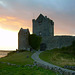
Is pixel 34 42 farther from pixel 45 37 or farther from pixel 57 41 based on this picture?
pixel 57 41

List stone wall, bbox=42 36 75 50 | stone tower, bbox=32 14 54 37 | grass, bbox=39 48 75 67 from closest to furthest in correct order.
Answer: grass, bbox=39 48 75 67, stone wall, bbox=42 36 75 50, stone tower, bbox=32 14 54 37

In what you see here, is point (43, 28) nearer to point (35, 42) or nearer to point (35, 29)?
point (35, 29)

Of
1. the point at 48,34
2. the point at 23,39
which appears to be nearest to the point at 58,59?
the point at 23,39

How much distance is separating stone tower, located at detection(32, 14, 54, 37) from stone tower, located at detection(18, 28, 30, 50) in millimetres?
10622

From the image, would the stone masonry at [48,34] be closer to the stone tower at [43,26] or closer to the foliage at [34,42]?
the stone tower at [43,26]

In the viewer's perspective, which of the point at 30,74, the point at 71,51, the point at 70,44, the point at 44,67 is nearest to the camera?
the point at 30,74

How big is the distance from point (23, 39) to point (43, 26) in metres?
13.5

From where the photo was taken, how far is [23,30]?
60.0m

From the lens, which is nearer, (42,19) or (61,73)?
(61,73)

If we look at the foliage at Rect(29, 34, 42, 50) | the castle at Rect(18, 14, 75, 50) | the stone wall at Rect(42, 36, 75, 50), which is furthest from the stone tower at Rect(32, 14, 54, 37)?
the foliage at Rect(29, 34, 42, 50)

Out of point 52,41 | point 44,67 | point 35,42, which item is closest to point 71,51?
point 52,41

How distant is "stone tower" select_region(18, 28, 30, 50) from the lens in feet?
194

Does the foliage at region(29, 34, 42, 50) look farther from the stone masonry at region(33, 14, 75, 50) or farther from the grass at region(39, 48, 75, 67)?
the grass at region(39, 48, 75, 67)

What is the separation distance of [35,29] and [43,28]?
159 inches
